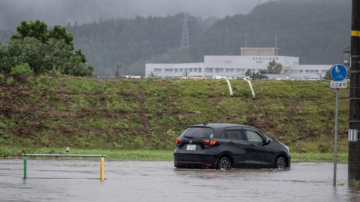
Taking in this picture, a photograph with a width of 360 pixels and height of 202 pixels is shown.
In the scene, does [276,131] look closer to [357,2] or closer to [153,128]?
[153,128]

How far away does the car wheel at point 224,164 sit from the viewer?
1820 cm

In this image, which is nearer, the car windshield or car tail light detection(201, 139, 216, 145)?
car tail light detection(201, 139, 216, 145)

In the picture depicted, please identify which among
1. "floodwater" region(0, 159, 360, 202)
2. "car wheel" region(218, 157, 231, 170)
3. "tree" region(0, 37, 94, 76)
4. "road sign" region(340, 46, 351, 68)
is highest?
"tree" region(0, 37, 94, 76)

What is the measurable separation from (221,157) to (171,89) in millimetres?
18732

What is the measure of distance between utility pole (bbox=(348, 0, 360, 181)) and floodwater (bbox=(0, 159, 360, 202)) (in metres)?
0.54

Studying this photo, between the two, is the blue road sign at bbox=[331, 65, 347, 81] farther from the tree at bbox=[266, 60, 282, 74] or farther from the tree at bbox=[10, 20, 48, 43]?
the tree at bbox=[266, 60, 282, 74]

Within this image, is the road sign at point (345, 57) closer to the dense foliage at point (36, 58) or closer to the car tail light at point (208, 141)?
the car tail light at point (208, 141)

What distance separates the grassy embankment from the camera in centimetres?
3044

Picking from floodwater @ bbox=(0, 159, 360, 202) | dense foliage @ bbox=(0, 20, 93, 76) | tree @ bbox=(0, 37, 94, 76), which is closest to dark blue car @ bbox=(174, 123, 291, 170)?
floodwater @ bbox=(0, 159, 360, 202)

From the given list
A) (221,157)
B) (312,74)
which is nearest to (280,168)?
(221,157)

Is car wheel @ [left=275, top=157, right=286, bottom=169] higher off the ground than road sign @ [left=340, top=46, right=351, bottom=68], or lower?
lower

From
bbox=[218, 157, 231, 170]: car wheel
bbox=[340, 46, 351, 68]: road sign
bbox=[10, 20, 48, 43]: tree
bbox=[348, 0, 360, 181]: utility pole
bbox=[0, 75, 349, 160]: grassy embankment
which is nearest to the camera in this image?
bbox=[348, 0, 360, 181]: utility pole

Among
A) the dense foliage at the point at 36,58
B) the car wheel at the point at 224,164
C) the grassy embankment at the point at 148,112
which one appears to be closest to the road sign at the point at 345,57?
the car wheel at the point at 224,164

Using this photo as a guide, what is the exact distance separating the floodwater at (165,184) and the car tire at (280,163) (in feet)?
1.16
